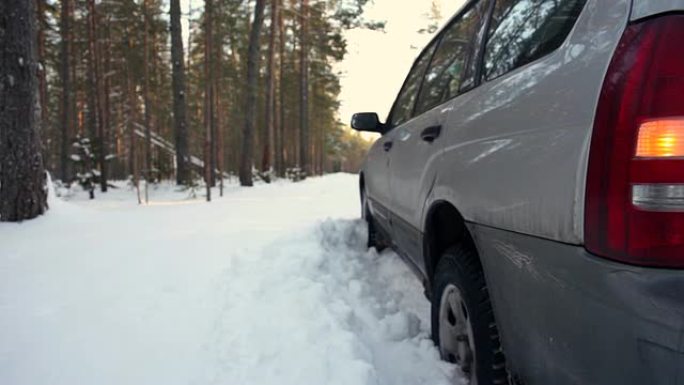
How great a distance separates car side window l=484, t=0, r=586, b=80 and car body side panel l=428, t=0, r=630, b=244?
61 millimetres

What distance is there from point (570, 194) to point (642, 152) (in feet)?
0.60

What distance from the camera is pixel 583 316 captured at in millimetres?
1102

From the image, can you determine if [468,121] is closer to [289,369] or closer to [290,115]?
[289,369]

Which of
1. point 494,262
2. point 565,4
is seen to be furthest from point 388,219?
point 565,4

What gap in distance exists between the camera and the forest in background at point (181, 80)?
39.7 ft

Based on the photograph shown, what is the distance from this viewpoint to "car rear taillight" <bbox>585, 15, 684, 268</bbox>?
3.16ft

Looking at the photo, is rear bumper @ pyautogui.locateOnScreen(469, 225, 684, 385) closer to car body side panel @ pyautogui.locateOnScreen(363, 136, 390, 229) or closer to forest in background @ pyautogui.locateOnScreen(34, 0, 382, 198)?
car body side panel @ pyautogui.locateOnScreen(363, 136, 390, 229)

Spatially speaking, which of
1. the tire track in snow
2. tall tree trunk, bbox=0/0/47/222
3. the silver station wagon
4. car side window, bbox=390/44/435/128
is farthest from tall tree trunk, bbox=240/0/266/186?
the silver station wagon

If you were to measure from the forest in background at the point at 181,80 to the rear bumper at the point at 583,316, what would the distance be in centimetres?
695

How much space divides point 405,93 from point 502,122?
7.99 feet

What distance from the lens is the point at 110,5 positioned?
1875 cm

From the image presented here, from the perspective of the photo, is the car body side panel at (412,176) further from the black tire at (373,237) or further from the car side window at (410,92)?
the black tire at (373,237)

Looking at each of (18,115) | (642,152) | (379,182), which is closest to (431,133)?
(642,152)

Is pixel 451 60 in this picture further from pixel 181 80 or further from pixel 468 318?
pixel 181 80
